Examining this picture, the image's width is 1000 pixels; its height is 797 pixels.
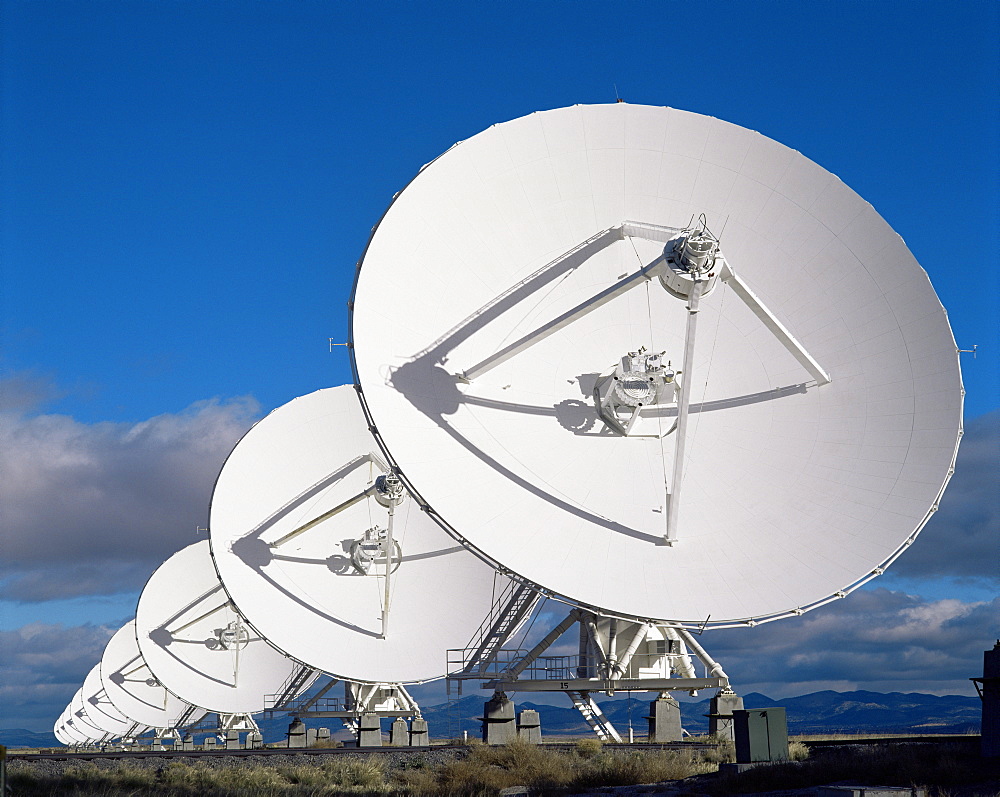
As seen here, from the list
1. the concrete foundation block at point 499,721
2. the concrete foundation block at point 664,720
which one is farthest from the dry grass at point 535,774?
the concrete foundation block at point 664,720

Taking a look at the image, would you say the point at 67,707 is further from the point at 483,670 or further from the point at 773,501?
the point at 773,501

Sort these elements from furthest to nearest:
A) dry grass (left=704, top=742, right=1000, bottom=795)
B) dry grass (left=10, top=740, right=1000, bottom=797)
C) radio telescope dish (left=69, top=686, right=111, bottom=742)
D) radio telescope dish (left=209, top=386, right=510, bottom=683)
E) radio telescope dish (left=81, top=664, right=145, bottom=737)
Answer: radio telescope dish (left=69, top=686, right=111, bottom=742) < radio telescope dish (left=81, top=664, right=145, bottom=737) < radio telescope dish (left=209, top=386, right=510, bottom=683) < dry grass (left=10, top=740, right=1000, bottom=797) < dry grass (left=704, top=742, right=1000, bottom=795)

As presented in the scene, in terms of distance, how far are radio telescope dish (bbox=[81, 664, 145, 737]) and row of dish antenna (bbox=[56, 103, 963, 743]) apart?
166ft

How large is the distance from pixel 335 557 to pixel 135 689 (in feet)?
111

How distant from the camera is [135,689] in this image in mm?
63188

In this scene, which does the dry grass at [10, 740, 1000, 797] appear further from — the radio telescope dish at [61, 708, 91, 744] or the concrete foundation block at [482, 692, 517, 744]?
the radio telescope dish at [61, 708, 91, 744]

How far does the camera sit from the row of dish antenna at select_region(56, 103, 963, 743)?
69.7ft

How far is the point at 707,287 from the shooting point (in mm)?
21344

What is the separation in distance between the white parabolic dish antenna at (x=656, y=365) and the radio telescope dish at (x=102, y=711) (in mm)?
51168

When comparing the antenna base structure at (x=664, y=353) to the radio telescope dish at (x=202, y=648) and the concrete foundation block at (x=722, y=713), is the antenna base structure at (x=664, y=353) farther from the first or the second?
the radio telescope dish at (x=202, y=648)

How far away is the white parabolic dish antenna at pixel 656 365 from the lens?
69.9 ft

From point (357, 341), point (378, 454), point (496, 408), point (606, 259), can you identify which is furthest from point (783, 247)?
point (378, 454)

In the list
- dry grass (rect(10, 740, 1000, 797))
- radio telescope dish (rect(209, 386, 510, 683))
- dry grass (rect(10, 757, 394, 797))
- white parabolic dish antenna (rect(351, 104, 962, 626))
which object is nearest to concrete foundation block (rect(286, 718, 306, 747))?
radio telescope dish (rect(209, 386, 510, 683))

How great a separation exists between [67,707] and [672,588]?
8204cm
